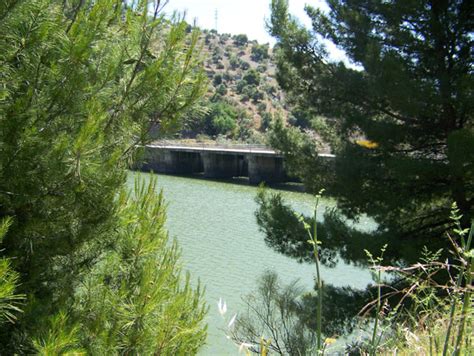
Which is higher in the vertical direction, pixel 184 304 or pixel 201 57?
pixel 201 57

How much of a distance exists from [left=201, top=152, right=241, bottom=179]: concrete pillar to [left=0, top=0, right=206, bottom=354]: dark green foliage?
40466 millimetres

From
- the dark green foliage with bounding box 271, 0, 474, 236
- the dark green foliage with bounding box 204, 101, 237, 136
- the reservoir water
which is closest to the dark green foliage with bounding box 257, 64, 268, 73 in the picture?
Result: the dark green foliage with bounding box 204, 101, 237, 136

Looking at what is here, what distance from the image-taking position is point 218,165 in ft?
144

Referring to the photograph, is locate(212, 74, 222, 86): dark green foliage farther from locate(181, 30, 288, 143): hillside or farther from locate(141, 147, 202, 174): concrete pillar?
locate(141, 147, 202, 174): concrete pillar

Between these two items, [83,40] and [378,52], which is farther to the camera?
[378,52]

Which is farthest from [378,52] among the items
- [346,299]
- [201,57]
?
[201,57]

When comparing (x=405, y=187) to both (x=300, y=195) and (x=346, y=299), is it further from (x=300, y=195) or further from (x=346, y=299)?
(x=300, y=195)

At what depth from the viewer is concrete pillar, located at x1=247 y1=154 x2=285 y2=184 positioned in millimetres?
39906

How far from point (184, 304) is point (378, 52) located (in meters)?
5.41

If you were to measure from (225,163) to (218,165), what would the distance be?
570 millimetres

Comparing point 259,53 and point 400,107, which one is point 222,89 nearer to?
point 259,53

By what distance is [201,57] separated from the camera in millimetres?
3512

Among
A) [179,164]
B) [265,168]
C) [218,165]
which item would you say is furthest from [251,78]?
[265,168]

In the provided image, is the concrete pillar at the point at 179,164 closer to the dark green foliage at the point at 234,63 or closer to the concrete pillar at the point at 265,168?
the concrete pillar at the point at 265,168
